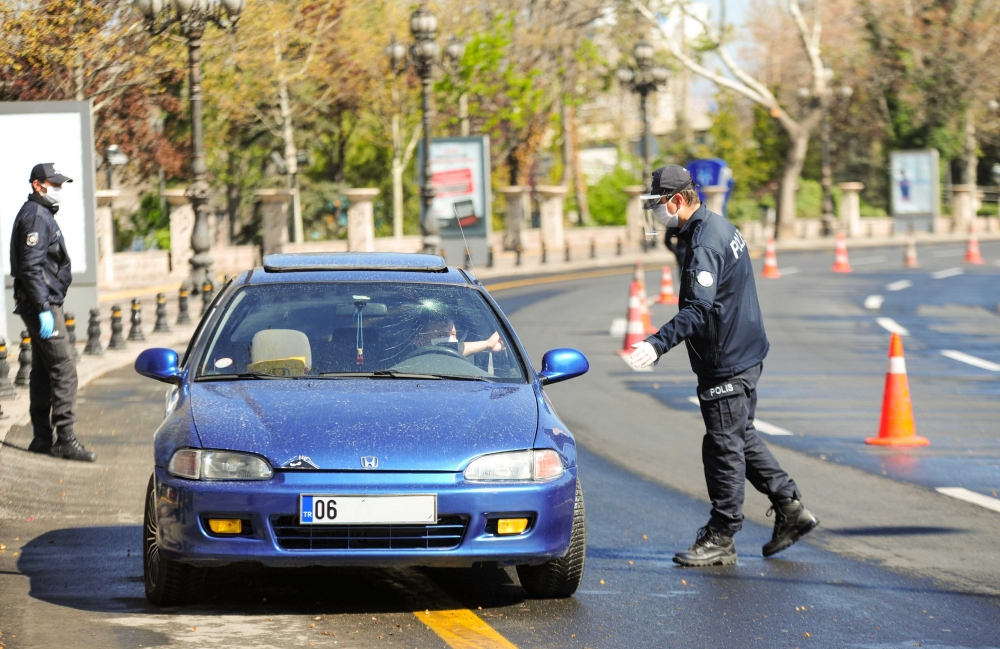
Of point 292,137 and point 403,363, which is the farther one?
point 292,137

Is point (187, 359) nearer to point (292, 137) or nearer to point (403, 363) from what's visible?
point (403, 363)

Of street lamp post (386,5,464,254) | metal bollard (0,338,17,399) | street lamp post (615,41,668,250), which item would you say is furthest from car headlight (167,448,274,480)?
street lamp post (615,41,668,250)

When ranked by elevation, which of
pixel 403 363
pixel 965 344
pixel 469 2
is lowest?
pixel 965 344

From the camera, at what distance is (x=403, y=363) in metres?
6.40

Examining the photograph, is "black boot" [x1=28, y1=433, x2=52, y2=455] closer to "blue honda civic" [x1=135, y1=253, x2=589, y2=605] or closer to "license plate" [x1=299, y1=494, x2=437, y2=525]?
"blue honda civic" [x1=135, y1=253, x2=589, y2=605]

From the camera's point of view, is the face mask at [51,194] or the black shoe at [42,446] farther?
the black shoe at [42,446]

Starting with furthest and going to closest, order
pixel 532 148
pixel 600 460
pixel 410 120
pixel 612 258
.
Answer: pixel 532 148 < pixel 410 120 < pixel 612 258 < pixel 600 460

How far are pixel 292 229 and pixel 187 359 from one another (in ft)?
152

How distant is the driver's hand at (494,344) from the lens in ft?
21.5

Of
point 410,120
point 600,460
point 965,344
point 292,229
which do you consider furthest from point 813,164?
point 600,460

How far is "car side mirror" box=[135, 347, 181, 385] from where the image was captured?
6.42m

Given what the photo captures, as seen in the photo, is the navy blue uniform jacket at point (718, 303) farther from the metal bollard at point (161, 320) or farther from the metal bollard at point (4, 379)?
the metal bollard at point (161, 320)

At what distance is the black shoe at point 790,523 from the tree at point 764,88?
151ft

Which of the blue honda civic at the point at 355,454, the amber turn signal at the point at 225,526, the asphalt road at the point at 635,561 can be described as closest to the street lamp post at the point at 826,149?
the asphalt road at the point at 635,561
